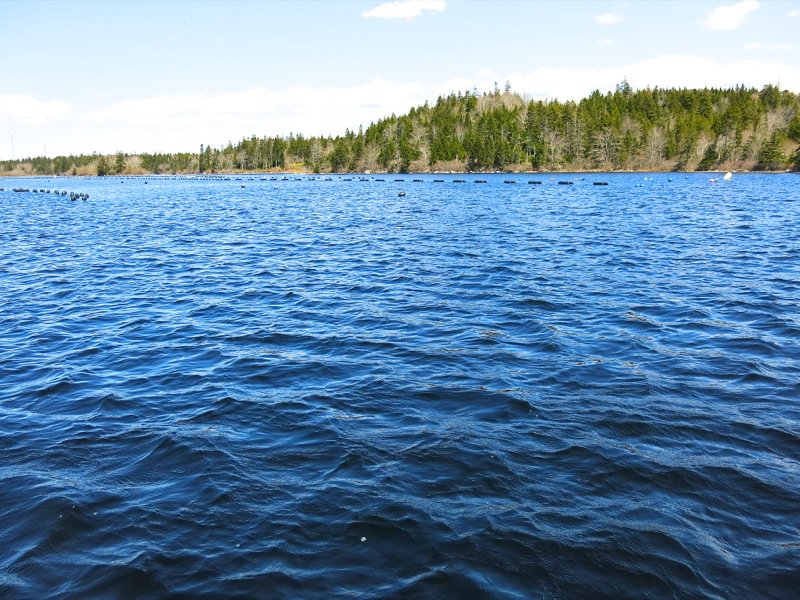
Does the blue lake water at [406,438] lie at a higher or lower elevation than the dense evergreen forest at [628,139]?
lower

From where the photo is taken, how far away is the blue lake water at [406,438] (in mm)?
5863

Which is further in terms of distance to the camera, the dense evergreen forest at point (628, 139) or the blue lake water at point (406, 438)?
the dense evergreen forest at point (628, 139)

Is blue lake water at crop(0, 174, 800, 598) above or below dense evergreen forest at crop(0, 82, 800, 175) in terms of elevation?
below

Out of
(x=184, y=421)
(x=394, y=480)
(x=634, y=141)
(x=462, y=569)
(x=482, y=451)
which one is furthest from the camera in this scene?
(x=634, y=141)

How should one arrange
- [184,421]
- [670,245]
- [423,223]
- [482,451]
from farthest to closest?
[423,223], [670,245], [184,421], [482,451]

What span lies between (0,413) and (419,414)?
25.6 feet

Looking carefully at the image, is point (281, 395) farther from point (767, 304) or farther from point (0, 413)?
point (767, 304)

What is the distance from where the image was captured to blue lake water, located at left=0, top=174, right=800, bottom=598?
586 cm

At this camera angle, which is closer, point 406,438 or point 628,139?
point 406,438

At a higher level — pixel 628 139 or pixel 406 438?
pixel 628 139

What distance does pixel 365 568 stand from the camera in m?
5.84

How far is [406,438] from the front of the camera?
868 centimetres

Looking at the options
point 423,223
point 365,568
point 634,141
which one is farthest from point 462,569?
point 634,141

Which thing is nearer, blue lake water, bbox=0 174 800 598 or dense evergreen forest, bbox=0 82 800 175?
blue lake water, bbox=0 174 800 598
